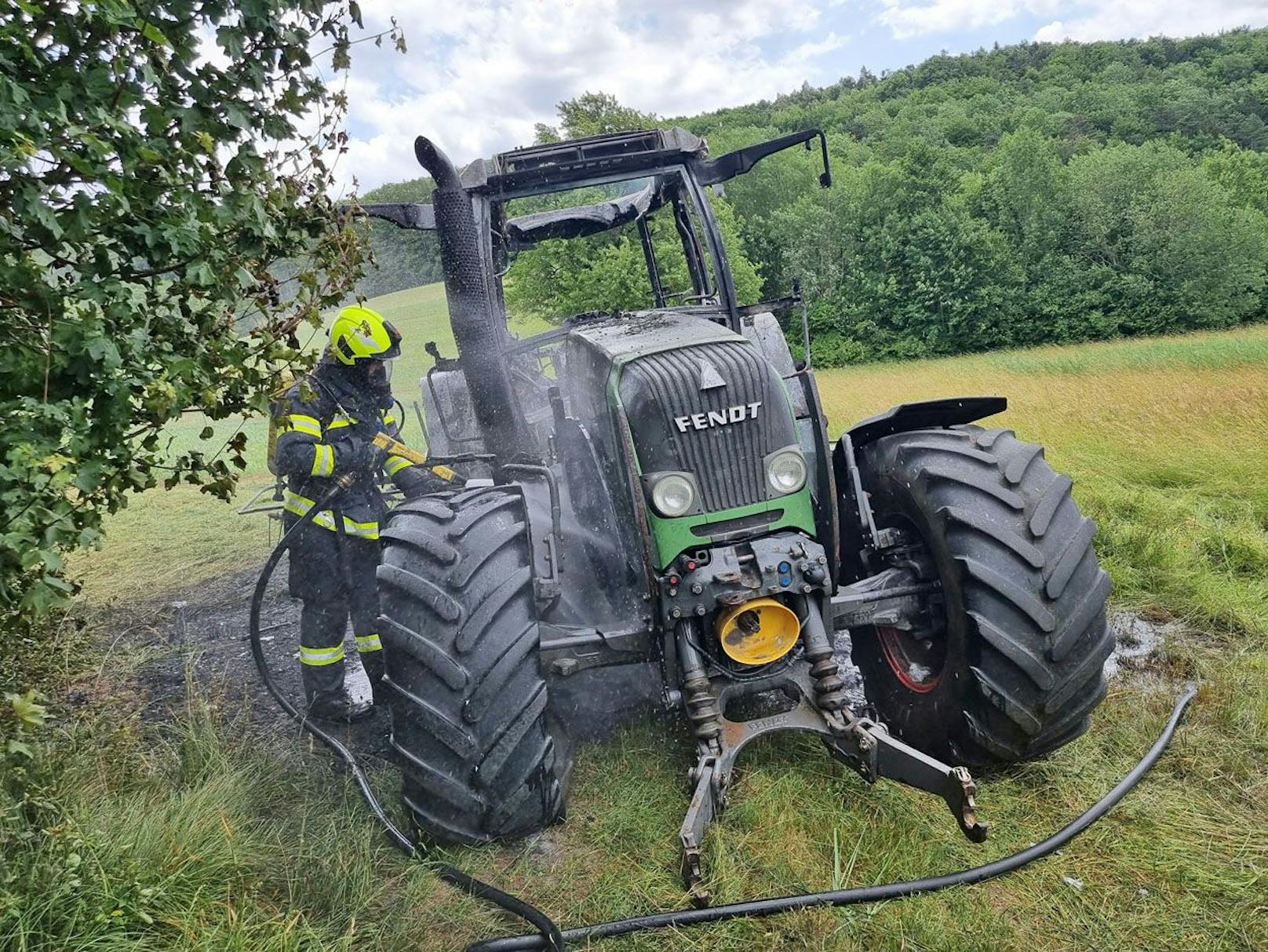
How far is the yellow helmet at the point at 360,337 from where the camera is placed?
467 cm

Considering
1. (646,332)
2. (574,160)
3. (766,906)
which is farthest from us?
(574,160)

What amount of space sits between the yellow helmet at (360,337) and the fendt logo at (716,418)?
209 cm

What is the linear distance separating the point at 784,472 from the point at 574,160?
6.59 feet

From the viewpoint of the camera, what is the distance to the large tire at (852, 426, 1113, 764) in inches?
131

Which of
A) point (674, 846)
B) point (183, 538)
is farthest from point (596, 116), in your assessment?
point (674, 846)

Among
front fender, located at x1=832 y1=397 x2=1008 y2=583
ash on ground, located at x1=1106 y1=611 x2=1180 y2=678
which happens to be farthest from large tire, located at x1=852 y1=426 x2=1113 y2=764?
ash on ground, located at x1=1106 y1=611 x2=1180 y2=678

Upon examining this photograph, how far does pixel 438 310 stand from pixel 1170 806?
536 centimetres

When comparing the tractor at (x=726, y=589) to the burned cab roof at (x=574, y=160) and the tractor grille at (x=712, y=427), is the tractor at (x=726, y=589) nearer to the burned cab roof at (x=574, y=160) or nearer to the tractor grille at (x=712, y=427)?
the tractor grille at (x=712, y=427)

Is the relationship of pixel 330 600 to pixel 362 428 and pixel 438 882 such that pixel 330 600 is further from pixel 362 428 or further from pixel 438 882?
pixel 438 882

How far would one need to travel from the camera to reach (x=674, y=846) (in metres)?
3.35

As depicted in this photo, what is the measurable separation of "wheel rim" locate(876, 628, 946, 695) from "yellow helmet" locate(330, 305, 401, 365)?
2876 mm

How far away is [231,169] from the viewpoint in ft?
8.19

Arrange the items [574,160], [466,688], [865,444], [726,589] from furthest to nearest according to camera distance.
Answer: [574,160]
[865,444]
[726,589]
[466,688]

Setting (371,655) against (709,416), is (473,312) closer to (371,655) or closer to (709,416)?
(709,416)
